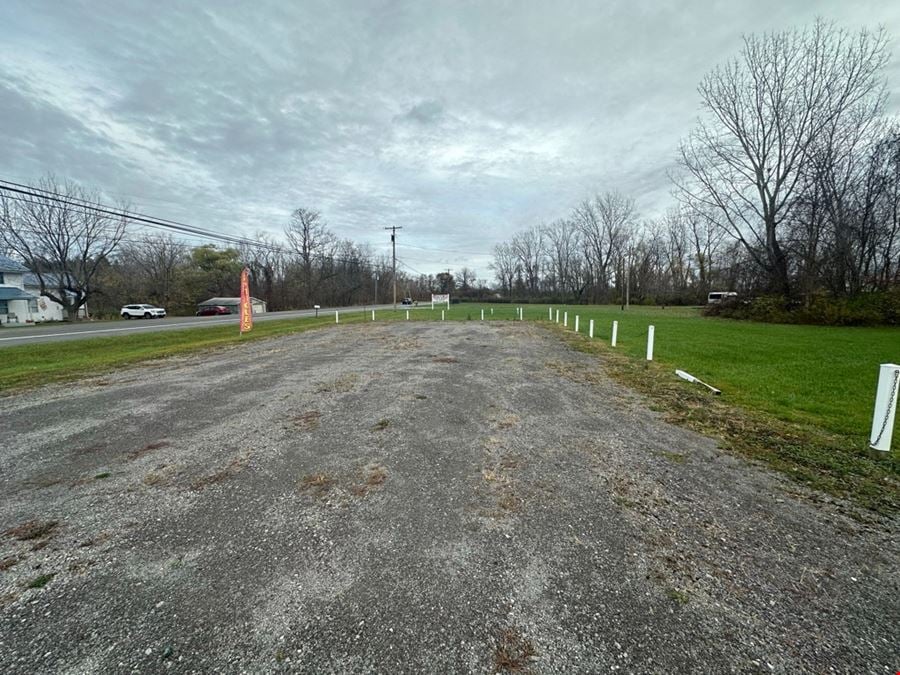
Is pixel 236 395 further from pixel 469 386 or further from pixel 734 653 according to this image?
pixel 734 653

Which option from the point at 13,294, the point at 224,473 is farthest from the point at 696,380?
the point at 13,294

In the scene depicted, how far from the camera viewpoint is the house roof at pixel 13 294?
111 feet

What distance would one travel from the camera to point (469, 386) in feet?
21.7

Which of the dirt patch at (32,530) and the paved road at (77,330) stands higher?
the dirt patch at (32,530)

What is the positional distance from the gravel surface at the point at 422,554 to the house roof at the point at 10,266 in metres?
52.6

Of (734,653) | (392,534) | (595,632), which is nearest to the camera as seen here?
(734,653)

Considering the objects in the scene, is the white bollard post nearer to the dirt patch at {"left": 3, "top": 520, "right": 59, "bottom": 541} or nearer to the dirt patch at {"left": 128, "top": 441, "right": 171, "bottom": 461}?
the dirt patch at {"left": 3, "top": 520, "right": 59, "bottom": 541}

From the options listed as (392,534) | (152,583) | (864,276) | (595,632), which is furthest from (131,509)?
(864,276)

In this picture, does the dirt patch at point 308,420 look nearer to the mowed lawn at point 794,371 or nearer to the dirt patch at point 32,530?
the dirt patch at point 32,530

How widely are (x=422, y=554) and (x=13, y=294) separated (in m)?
54.2

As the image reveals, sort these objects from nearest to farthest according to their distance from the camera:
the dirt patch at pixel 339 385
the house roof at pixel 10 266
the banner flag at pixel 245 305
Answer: the dirt patch at pixel 339 385
the banner flag at pixel 245 305
the house roof at pixel 10 266

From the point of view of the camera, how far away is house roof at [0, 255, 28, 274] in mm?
36531

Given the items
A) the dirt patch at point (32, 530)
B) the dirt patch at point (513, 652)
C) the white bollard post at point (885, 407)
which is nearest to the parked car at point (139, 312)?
the dirt patch at point (32, 530)

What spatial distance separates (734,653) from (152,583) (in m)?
3.07
